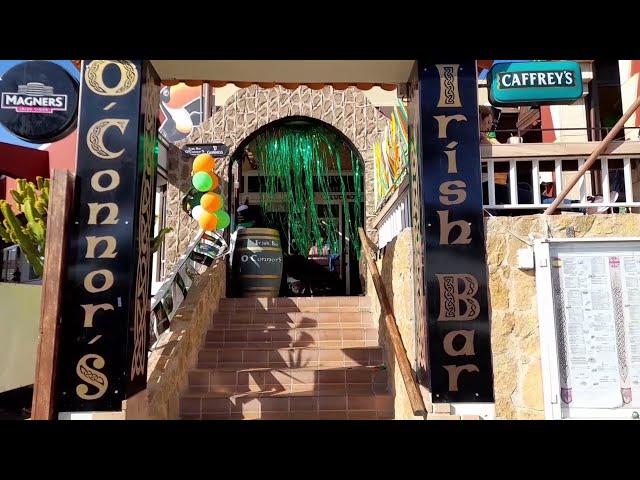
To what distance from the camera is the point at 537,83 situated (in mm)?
3645

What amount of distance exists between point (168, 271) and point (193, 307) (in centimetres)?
246

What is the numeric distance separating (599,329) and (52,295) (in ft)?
11.5

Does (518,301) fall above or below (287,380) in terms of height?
above

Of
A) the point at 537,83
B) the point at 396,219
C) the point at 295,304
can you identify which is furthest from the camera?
the point at 295,304

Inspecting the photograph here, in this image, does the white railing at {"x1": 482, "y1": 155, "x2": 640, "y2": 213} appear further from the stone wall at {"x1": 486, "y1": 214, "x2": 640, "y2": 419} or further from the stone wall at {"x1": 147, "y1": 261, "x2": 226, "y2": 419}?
the stone wall at {"x1": 147, "y1": 261, "x2": 226, "y2": 419}

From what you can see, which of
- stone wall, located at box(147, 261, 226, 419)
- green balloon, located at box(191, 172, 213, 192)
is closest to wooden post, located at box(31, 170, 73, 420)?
stone wall, located at box(147, 261, 226, 419)

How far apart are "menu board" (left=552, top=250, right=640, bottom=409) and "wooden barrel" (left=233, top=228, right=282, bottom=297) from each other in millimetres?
4381

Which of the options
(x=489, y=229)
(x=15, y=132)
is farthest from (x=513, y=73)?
(x=15, y=132)

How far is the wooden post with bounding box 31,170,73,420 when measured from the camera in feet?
9.82

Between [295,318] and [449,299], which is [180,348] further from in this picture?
[449,299]

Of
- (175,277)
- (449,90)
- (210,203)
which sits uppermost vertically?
(449,90)

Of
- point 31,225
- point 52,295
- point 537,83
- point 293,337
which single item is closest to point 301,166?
point 293,337

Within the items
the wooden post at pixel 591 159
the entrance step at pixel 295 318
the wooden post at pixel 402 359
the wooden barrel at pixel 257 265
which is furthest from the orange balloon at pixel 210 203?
the wooden post at pixel 591 159

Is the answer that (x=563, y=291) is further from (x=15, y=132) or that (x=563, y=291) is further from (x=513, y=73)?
(x=15, y=132)
